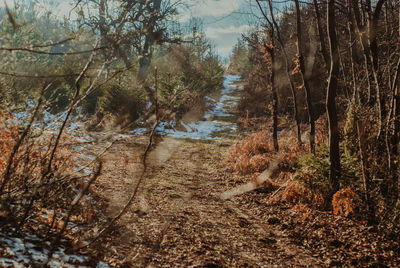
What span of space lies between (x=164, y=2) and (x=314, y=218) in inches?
664

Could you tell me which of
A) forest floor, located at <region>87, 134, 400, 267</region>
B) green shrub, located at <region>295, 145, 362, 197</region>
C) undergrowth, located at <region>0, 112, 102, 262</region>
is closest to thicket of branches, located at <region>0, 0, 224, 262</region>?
undergrowth, located at <region>0, 112, 102, 262</region>

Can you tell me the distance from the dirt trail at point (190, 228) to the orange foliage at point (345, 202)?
38.4 inches

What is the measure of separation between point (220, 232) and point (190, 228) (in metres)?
0.47

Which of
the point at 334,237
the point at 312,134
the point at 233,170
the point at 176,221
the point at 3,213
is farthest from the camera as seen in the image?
the point at 233,170

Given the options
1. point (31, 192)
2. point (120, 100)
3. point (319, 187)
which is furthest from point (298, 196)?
point (120, 100)

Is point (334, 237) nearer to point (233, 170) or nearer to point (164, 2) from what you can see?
point (233, 170)

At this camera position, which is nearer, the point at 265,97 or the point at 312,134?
the point at 312,134

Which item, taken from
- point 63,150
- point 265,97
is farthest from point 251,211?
point 265,97

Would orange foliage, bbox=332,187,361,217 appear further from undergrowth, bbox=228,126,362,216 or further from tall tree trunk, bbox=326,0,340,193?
tall tree trunk, bbox=326,0,340,193

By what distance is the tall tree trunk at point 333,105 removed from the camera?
175 inches

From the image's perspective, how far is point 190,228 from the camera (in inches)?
168

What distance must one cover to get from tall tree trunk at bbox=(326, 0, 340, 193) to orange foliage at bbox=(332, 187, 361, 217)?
288 millimetres

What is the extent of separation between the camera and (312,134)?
6641 mm

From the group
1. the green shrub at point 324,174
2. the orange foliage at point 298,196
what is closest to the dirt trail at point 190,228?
the orange foliage at point 298,196
